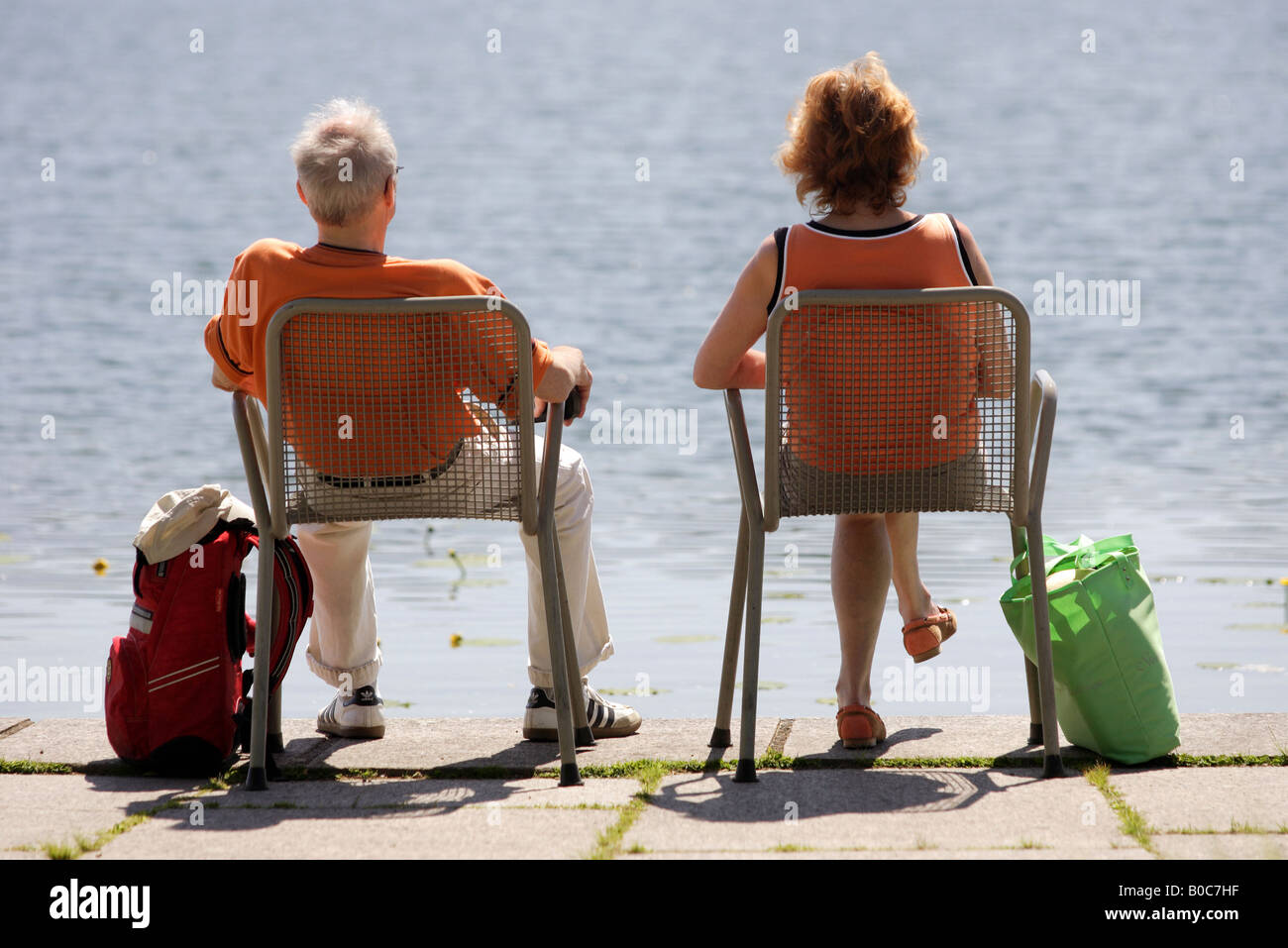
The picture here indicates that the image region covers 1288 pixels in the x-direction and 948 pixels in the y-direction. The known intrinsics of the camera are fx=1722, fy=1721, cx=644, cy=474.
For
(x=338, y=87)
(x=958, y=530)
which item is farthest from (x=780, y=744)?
(x=338, y=87)

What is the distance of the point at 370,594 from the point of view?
424cm

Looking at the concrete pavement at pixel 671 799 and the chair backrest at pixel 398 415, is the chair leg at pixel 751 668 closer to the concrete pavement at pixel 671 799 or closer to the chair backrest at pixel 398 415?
the concrete pavement at pixel 671 799

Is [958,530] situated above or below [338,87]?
below

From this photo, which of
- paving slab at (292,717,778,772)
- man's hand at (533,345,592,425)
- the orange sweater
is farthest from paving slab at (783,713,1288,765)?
the orange sweater

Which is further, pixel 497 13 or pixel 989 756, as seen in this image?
pixel 497 13

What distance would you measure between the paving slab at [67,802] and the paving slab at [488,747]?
38cm

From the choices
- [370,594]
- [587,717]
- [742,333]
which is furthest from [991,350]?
[370,594]

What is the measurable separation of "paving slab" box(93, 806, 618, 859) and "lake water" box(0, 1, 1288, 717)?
138cm

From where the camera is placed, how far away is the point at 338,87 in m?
35.6

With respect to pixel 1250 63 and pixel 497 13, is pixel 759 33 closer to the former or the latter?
pixel 497 13

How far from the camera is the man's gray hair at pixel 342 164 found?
3713 mm

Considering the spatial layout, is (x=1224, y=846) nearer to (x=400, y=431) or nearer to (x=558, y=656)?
(x=558, y=656)

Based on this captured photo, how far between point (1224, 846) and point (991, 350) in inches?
47.3
